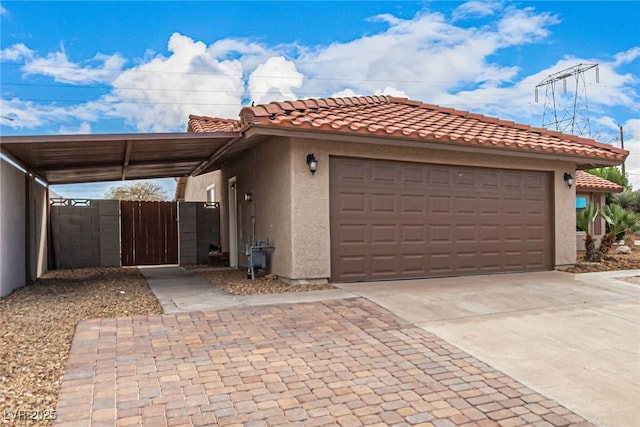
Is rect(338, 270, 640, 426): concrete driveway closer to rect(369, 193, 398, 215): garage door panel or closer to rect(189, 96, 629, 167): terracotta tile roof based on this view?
rect(369, 193, 398, 215): garage door panel

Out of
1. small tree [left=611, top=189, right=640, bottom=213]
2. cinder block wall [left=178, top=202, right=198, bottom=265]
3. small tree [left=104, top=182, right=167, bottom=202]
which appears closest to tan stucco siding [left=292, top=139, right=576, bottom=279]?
cinder block wall [left=178, top=202, right=198, bottom=265]

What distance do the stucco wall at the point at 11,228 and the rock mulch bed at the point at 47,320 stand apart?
283mm

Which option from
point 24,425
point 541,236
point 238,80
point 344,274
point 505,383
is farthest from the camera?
point 238,80

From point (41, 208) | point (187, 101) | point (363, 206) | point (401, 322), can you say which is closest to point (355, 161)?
point (363, 206)

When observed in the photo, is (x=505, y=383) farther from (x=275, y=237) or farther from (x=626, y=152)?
(x=626, y=152)

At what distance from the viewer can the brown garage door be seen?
910 cm

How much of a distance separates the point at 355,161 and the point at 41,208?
8208 mm

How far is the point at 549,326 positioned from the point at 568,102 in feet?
97.5

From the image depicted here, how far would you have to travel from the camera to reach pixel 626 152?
11.7 meters

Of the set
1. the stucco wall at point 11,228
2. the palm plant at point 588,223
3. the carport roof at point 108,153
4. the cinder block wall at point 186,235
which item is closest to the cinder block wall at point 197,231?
the cinder block wall at point 186,235

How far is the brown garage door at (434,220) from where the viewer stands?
910 centimetres

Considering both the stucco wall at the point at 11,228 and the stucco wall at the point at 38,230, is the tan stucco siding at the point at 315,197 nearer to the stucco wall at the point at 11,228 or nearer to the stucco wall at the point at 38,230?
the stucco wall at the point at 11,228

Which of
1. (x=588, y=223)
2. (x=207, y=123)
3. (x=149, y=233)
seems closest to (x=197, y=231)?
(x=149, y=233)

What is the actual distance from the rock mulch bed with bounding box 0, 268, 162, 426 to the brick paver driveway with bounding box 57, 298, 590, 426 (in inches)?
7.7
